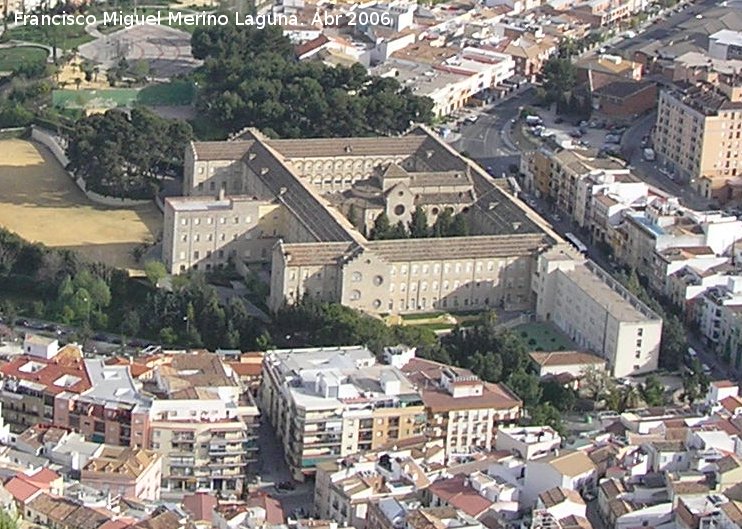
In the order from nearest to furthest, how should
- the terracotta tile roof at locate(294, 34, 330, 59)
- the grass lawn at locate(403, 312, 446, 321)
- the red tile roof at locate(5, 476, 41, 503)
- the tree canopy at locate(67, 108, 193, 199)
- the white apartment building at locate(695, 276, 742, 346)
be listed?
1. the red tile roof at locate(5, 476, 41, 503)
2. the white apartment building at locate(695, 276, 742, 346)
3. the grass lawn at locate(403, 312, 446, 321)
4. the tree canopy at locate(67, 108, 193, 199)
5. the terracotta tile roof at locate(294, 34, 330, 59)

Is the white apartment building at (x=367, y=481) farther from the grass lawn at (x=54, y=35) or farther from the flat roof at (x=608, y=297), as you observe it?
the grass lawn at (x=54, y=35)

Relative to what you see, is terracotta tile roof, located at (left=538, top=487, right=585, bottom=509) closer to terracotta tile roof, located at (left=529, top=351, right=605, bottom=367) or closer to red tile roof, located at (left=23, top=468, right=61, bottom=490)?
terracotta tile roof, located at (left=529, top=351, right=605, bottom=367)

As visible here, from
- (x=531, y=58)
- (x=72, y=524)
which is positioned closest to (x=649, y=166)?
(x=531, y=58)

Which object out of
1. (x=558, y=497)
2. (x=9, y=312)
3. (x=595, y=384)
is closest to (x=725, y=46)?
(x=595, y=384)

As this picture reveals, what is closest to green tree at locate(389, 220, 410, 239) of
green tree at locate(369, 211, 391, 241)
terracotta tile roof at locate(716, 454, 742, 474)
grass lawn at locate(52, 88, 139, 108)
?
green tree at locate(369, 211, 391, 241)

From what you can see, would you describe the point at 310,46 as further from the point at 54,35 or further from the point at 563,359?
the point at 563,359

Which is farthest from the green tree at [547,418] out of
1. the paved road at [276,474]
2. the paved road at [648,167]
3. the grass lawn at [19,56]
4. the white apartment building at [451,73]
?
the grass lawn at [19,56]

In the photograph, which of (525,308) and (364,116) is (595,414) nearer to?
(525,308)
